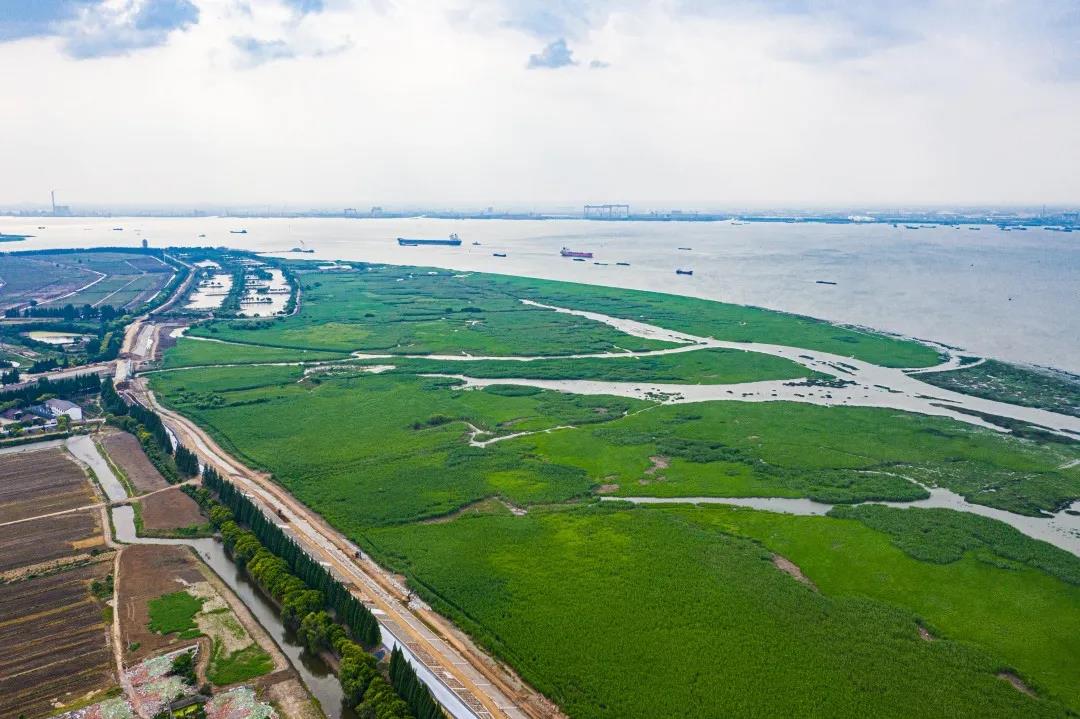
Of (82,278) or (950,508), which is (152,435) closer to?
(950,508)

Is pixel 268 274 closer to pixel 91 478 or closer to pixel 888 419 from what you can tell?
pixel 91 478

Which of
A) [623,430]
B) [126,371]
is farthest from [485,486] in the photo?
[126,371]

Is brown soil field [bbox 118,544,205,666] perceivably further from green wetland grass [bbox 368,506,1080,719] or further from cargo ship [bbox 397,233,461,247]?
cargo ship [bbox 397,233,461,247]

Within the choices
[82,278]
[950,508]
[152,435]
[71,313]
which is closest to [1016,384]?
[950,508]

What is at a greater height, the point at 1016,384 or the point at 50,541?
the point at 1016,384

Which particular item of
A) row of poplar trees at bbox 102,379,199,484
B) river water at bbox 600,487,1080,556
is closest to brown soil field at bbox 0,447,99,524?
row of poplar trees at bbox 102,379,199,484

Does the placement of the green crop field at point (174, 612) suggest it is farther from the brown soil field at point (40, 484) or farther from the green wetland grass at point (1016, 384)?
the green wetland grass at point (1016, 384)

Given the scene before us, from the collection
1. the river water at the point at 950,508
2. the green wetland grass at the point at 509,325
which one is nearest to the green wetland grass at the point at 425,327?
the green wetland grass at the point at 509,325
